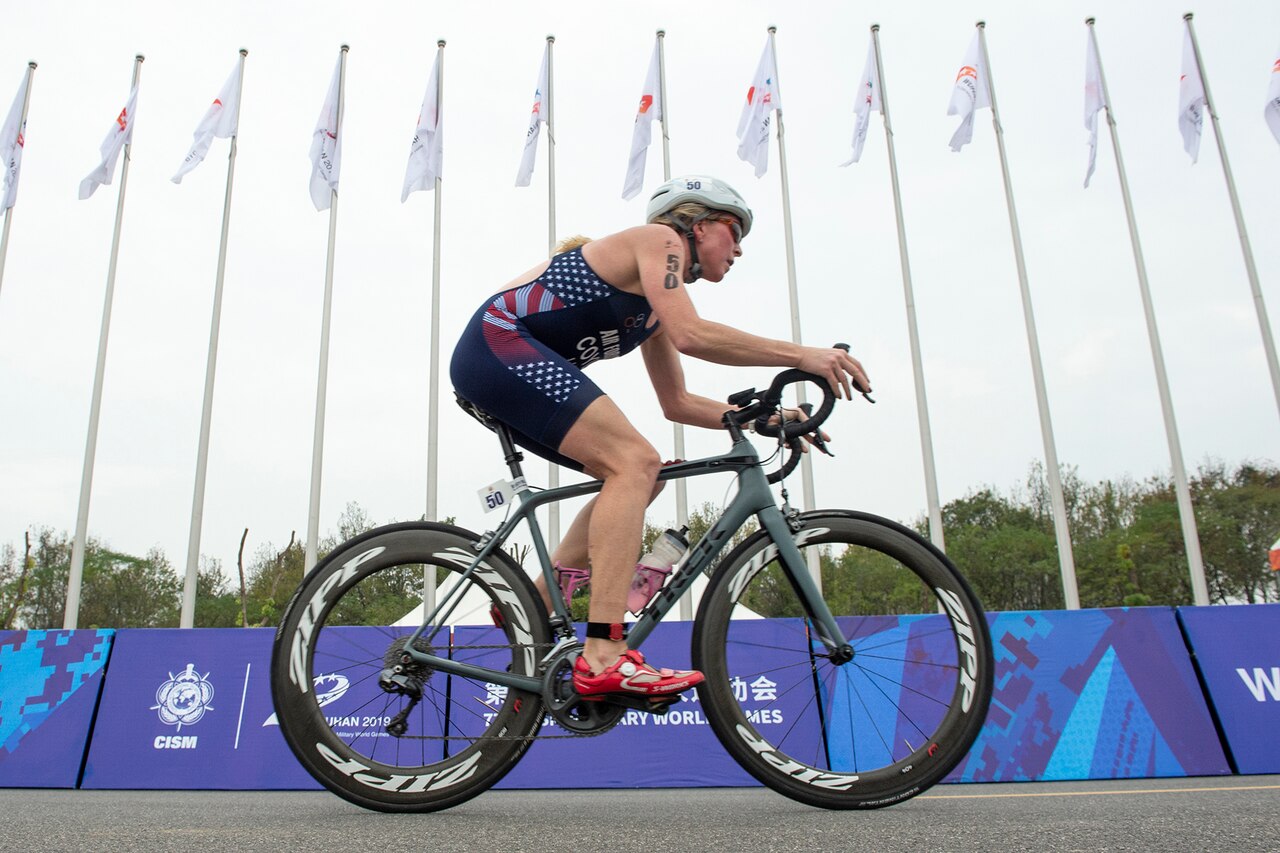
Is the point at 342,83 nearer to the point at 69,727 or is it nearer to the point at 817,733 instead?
the point at 69,727

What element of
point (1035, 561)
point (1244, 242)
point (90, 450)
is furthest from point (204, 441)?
point (1035, 561)

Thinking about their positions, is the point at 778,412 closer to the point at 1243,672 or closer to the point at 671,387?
the point at 671,387

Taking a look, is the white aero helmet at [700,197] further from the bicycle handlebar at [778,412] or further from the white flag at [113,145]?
the white flag at [113,145]

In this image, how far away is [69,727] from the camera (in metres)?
6.82

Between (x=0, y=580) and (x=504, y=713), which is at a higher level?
(x=0, y=580)

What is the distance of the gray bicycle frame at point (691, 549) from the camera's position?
2.74m

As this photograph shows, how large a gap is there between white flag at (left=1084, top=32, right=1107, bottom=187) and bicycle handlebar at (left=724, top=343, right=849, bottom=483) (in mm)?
16464

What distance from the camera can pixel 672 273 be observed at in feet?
8.97

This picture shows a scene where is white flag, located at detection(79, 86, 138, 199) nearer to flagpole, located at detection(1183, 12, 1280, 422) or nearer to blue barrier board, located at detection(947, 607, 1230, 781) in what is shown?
blue barrier board, located at detection(947, 607, 1230, 781)

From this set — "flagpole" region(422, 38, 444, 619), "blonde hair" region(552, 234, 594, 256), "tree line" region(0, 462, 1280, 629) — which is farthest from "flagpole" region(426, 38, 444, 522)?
"tree line" region(0, 462, 1280, 629)

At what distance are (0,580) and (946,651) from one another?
53261mm

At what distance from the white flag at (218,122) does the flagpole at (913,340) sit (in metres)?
12.5

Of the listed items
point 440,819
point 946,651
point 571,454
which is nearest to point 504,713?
point 440,819

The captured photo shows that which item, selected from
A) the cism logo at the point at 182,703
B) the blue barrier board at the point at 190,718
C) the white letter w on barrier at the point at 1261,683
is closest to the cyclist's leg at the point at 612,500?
the blue barrier board at the point at 190,718
